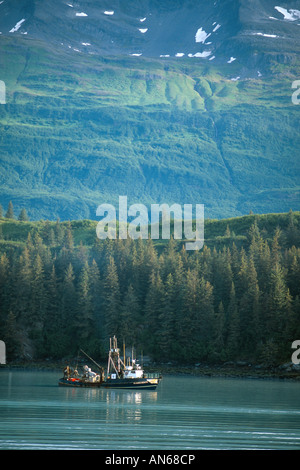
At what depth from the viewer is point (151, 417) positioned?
68500 millimetres

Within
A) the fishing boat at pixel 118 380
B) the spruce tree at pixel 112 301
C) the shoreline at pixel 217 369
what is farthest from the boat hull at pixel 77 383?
the spruce tree at pixel 112 301

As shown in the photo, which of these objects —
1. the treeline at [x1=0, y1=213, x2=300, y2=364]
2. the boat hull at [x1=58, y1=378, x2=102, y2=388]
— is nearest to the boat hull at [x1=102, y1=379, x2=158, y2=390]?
the boat hull at [x1=58, y1=378, x2=102, y2=388]

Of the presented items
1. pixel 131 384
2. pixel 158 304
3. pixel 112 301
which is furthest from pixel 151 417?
pixel 112 301

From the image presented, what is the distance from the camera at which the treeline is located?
14588cm

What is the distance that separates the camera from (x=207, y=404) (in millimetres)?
80750

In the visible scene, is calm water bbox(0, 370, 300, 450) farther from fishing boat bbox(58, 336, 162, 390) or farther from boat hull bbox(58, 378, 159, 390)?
fishing boat bbox(58, 336, 162, 390)

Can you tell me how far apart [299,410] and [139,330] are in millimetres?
86765

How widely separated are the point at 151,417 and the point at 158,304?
91281mm

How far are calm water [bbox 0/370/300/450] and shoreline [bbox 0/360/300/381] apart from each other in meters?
22.2

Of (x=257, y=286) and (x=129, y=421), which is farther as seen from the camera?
(x=257, y=286)

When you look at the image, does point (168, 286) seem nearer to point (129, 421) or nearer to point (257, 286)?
point (257, 286)
